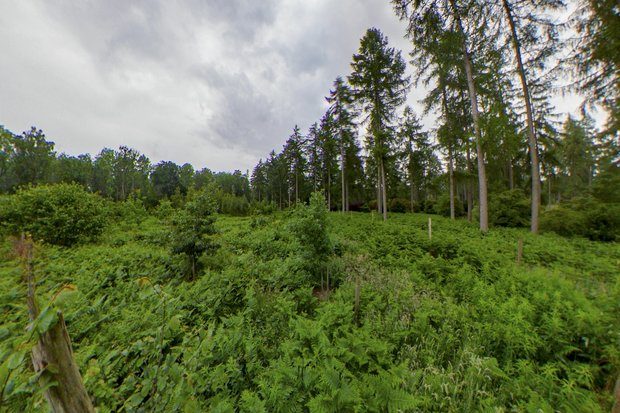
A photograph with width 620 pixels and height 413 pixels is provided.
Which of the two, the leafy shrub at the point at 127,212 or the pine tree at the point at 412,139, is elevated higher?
the pine tree at the point at 412,139

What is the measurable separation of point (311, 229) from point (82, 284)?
5431mm

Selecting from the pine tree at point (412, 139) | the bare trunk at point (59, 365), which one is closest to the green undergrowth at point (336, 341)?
the bare trunk at point (59, 365)

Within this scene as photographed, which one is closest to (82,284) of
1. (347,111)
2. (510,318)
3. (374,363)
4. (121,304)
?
(121,304)

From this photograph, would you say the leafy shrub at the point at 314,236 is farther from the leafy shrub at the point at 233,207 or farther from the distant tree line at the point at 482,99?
the leafy shrub at the point at 233,207

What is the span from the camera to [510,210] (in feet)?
46.7

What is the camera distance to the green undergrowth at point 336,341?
2.01 meters

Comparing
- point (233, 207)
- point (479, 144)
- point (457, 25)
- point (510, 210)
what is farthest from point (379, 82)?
point (233, 207)

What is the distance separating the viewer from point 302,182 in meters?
39.1

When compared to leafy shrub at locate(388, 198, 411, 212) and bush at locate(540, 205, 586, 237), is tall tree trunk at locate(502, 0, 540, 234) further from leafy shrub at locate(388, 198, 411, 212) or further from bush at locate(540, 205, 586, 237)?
leafy shrub at locate(388, 198, 411, 212)

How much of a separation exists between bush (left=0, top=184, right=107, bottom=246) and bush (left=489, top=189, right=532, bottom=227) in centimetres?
2219

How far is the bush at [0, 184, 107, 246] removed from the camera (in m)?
8.87

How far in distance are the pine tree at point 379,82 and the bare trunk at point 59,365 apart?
57.6ft

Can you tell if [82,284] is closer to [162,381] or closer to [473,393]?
[162,381]

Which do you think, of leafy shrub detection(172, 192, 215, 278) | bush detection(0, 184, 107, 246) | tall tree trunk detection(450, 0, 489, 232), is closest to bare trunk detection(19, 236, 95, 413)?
leafy shrub detection(172, 192, 215, 278)
